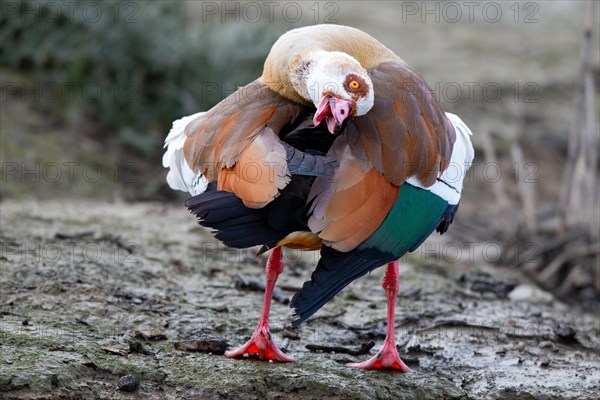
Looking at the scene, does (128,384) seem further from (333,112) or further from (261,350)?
(333,112)

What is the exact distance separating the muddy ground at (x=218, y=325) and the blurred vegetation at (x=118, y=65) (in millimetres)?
2168

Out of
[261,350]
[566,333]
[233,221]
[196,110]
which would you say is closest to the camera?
[233,221]

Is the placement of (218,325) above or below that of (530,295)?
above

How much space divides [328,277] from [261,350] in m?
0.71

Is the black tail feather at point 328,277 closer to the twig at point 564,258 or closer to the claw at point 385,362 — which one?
the claw at point 385,362

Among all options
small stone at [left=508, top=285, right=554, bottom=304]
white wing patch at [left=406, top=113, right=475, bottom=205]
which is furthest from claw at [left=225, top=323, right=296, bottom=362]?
small stone at [left=508, top=285, right=554, bottom=304]

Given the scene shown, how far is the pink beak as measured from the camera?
3830mm

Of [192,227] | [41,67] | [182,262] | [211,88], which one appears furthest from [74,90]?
[182,262]

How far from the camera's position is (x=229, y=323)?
4.59 meters

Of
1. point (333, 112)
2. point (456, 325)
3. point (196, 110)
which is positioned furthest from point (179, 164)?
point (196, 110)

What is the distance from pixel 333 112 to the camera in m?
3.84

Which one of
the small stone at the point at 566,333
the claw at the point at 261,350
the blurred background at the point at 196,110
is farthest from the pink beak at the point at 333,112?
the blurred background at the point at 196,110

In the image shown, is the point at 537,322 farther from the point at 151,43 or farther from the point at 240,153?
the point at 151,43

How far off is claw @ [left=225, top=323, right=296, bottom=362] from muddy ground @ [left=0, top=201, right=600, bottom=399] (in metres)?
0.07
